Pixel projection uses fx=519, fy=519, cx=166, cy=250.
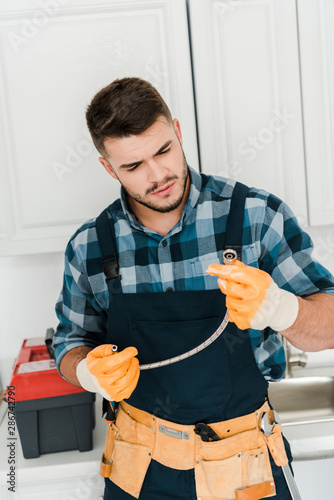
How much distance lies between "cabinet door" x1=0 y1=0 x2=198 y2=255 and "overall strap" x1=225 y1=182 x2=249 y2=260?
1.45 feet

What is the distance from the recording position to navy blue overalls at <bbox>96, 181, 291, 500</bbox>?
1.13 metres

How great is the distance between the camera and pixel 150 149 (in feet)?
3.68

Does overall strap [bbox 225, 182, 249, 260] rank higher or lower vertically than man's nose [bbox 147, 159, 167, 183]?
lower

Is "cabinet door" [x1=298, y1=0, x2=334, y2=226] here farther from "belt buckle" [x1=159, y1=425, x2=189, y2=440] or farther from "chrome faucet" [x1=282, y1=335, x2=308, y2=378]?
"belt buckle" [x1=159, y1=425, x2=189, y2=440]

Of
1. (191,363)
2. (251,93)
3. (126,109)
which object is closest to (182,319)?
(191,363)

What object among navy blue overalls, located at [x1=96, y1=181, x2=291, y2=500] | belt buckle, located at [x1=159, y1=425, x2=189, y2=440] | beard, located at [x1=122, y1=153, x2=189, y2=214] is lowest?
belt buckle, located at [x1=159, y1=425, x2=189, y2=440]

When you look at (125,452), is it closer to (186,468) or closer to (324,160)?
(186,468)

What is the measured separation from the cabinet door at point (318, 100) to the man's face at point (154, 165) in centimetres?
56

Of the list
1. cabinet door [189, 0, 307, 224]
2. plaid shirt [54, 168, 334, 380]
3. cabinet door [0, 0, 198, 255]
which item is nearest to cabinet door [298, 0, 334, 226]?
cabinet door [189, 0, 307, 224]

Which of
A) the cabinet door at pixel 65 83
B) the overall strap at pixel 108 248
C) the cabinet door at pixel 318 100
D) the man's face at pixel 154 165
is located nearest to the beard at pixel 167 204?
the man's face at pixel 154 165

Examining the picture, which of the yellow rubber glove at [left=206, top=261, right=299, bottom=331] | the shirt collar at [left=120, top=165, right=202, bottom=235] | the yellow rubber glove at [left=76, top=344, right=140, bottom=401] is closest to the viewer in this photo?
the yellow rubber glove at [left=206, top=261, right=299, bottom=331]

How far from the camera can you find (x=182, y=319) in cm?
115

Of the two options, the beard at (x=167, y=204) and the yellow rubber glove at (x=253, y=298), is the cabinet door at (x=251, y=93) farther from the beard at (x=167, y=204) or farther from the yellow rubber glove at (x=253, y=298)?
the yellow rubber glove at (x=253, y=298)

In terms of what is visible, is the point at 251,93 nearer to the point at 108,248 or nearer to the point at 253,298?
the point at 108,248
